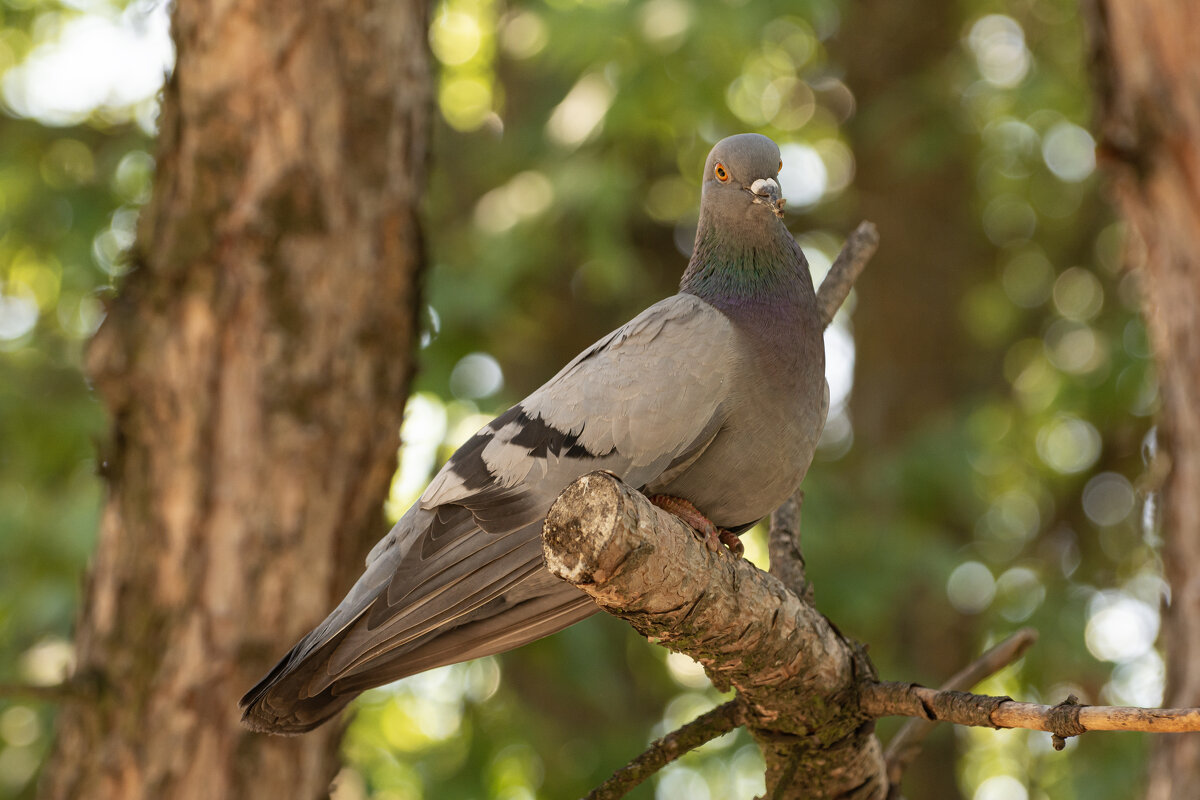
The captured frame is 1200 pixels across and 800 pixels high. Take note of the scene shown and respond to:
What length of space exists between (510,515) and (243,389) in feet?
5.50

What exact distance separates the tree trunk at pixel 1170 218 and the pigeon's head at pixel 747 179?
2.05 m

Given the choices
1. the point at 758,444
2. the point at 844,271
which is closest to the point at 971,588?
the point at 844,271

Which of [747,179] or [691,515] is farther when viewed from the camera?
[747,179]

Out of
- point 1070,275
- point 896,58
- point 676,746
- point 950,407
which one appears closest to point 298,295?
point 676,746

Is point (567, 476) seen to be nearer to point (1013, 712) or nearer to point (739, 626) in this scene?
point (739, 626)

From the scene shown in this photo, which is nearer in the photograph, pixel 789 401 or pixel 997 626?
pixel 789 401

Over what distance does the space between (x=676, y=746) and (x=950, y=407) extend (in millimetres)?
6127

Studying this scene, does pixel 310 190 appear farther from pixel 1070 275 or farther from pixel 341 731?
pixel 1070 275

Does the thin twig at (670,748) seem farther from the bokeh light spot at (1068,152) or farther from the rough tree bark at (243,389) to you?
the bokeh light spot at (1068,152)

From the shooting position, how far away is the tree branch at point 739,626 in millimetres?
2055

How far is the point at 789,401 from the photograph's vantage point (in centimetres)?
286

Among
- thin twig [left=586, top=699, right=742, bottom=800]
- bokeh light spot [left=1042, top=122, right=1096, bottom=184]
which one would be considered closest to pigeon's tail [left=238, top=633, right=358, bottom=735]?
thin twig [left=586, top=699, right=742, bottom=800]

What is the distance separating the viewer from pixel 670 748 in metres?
2.72

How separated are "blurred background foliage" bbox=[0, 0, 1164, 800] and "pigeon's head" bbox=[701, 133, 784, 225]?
8.49 ft
